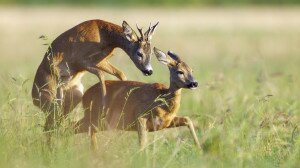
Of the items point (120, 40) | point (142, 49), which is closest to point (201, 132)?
point (142, 49)

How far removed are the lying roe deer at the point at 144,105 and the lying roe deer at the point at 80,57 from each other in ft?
1.04

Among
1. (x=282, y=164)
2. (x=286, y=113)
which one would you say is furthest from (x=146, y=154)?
(x=286, y=113)

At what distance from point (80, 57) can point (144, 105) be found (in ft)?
4.07

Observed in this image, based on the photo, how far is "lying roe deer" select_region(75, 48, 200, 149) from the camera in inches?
480

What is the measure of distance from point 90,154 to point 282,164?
1940 mm

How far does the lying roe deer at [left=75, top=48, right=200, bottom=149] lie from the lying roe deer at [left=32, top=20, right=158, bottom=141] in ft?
1.04

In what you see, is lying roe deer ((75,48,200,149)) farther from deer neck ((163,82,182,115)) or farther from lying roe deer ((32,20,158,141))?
lying roe deer ((32,20,158,141))

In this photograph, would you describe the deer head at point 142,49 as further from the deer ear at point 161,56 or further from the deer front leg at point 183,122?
the deer front leg at point 183,122

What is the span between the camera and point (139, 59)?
1295cm

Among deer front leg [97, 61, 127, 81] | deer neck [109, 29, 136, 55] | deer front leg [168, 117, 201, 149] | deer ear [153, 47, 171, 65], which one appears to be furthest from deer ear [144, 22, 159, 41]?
deer front leg [168, 117, 201, 149]

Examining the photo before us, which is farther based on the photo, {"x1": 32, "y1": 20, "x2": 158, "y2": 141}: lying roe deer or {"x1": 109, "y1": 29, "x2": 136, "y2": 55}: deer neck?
{"x1": 109, "y1": 29, "x2": 136, "y2": 55}: deer neck

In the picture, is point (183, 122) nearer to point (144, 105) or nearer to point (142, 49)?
point (144, 105)

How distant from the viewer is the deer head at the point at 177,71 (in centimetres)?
1222

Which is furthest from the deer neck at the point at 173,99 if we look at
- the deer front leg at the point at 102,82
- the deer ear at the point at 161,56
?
the deer front leg at the point at 102,82
